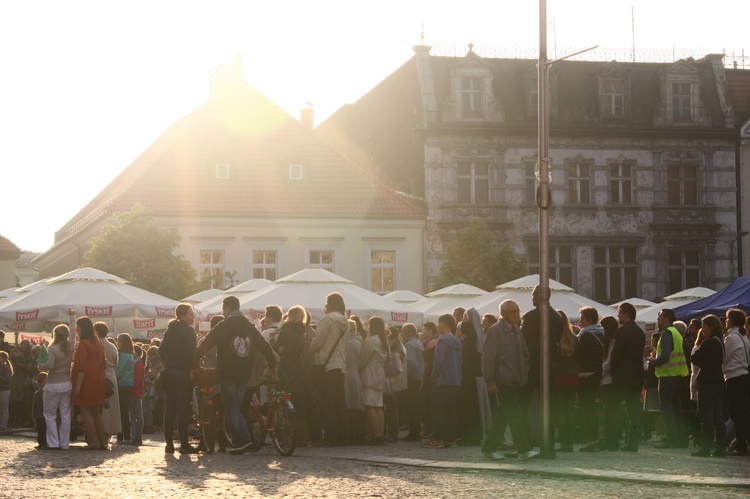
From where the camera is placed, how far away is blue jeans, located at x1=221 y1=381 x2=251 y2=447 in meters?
17.9

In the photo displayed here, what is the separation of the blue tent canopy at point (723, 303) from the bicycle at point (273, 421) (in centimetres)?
1031

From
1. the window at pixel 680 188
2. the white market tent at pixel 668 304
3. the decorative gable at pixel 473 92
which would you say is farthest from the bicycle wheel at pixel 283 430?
the window at pixel 680 188

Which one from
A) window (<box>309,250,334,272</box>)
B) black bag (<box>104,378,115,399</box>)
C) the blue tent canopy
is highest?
window (<box>309,250,334,272</box>)

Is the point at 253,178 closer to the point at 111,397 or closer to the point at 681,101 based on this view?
the point at 681,101

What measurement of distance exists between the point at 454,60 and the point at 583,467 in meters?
39.8

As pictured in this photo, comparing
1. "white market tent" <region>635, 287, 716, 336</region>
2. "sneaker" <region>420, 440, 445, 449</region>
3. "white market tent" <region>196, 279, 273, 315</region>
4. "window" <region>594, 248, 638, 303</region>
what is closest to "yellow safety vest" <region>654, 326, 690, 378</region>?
"sneaker" <region>420, 440, 445, 449</region>

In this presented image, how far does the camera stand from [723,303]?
26.1 metres

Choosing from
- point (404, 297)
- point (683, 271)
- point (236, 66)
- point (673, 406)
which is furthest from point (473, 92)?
point (673, 406)

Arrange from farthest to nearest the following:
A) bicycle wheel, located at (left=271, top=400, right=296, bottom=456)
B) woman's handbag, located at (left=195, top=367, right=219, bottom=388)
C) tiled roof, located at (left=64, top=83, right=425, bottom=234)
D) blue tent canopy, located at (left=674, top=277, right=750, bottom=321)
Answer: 1. tiled roof, located at (left=64, top=83, right=425, bottom=234)
2. blue tent canopy, located at (left=674, top=277, right=750, bottom=321)
3. woman's handbag, located at (left=195, top=367, right=219, bottom=388)
4. bicycle wheel, located at (left=271, top=400, right=296, bottom=456)

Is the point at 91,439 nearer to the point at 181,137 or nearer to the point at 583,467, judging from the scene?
the point at 583,467

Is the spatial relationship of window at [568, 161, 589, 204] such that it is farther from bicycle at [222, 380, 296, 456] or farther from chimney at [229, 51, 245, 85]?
bicycle at [222, 380, 296, 456]

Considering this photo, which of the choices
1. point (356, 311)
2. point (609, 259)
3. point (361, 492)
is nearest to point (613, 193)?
point (609, 259)

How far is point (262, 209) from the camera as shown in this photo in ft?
168

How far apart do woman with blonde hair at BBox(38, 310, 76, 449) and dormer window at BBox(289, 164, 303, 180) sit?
32.9m
